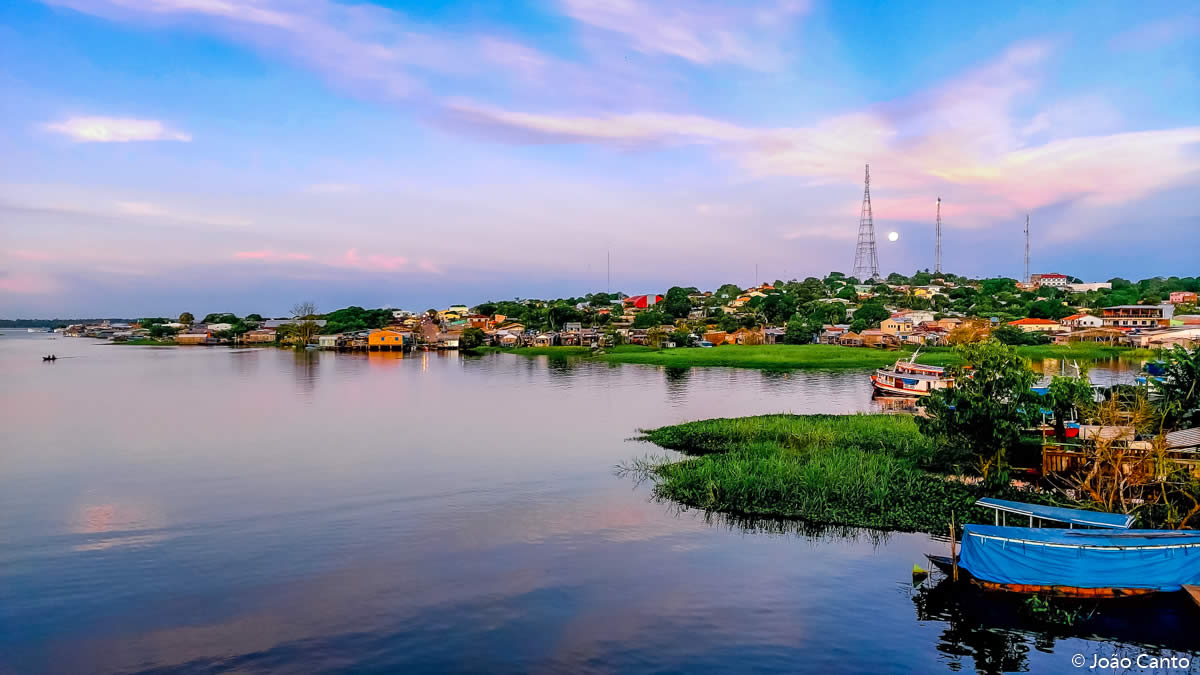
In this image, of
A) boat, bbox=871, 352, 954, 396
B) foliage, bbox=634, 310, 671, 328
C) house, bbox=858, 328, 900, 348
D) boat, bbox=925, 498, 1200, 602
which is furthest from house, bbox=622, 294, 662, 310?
boat, bbox=925, 498, 1200, 602

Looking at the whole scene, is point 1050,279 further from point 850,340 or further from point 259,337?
point 259,337

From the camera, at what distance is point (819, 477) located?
23047 millimetres

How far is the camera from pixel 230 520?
2181 cm

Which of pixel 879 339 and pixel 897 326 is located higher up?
pixel 897 326

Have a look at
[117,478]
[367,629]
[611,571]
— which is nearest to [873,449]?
[611,571]

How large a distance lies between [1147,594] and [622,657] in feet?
36.2

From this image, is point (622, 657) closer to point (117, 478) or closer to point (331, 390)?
point (117, 478)

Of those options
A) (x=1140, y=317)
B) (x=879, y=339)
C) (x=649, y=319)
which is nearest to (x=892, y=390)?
(x=879, y=339)

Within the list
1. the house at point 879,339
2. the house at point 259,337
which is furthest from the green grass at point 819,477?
the house at point 259,337

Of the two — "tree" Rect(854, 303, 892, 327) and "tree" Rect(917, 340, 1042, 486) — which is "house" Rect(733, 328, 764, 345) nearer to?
"tree" Rect(854, 303, 892, 327)

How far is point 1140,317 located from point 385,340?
4442 inches

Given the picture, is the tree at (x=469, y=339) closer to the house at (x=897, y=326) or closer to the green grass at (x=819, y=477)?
the house at (x=897, y=326)

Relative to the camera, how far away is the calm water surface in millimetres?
13266

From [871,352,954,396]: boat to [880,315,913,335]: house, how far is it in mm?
49369
